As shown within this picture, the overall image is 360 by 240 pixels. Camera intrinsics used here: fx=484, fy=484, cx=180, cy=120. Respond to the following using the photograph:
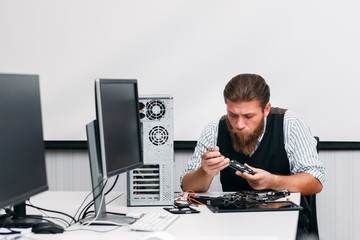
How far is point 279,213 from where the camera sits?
179 centimetres

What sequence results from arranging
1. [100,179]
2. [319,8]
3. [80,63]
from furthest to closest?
[80,63] → [319,8] → [100,179]

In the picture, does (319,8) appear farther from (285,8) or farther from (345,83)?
(345,83)

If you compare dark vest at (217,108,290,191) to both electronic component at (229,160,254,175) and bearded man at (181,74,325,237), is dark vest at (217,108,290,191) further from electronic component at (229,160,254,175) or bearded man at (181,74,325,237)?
electronic component at (229,160,254,175)

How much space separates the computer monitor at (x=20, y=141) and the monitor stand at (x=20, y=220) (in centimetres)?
23

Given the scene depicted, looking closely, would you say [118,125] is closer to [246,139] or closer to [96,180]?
[96,180]

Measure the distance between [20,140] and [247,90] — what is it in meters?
1.24

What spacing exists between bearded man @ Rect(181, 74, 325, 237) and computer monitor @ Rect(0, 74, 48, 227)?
3.11 feet

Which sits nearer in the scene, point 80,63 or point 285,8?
point 285,8

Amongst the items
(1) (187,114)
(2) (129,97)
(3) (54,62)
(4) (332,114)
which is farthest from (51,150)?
(4) (332,114)

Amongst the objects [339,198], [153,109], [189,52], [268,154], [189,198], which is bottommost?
[339,198]

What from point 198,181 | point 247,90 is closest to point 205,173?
point 198,181

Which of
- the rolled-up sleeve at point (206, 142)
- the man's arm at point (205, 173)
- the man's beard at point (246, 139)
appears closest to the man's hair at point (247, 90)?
the man's beard at point (246, 139)

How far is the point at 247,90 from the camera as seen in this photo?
2.29 metres

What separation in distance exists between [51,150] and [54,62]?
23.1 inches
